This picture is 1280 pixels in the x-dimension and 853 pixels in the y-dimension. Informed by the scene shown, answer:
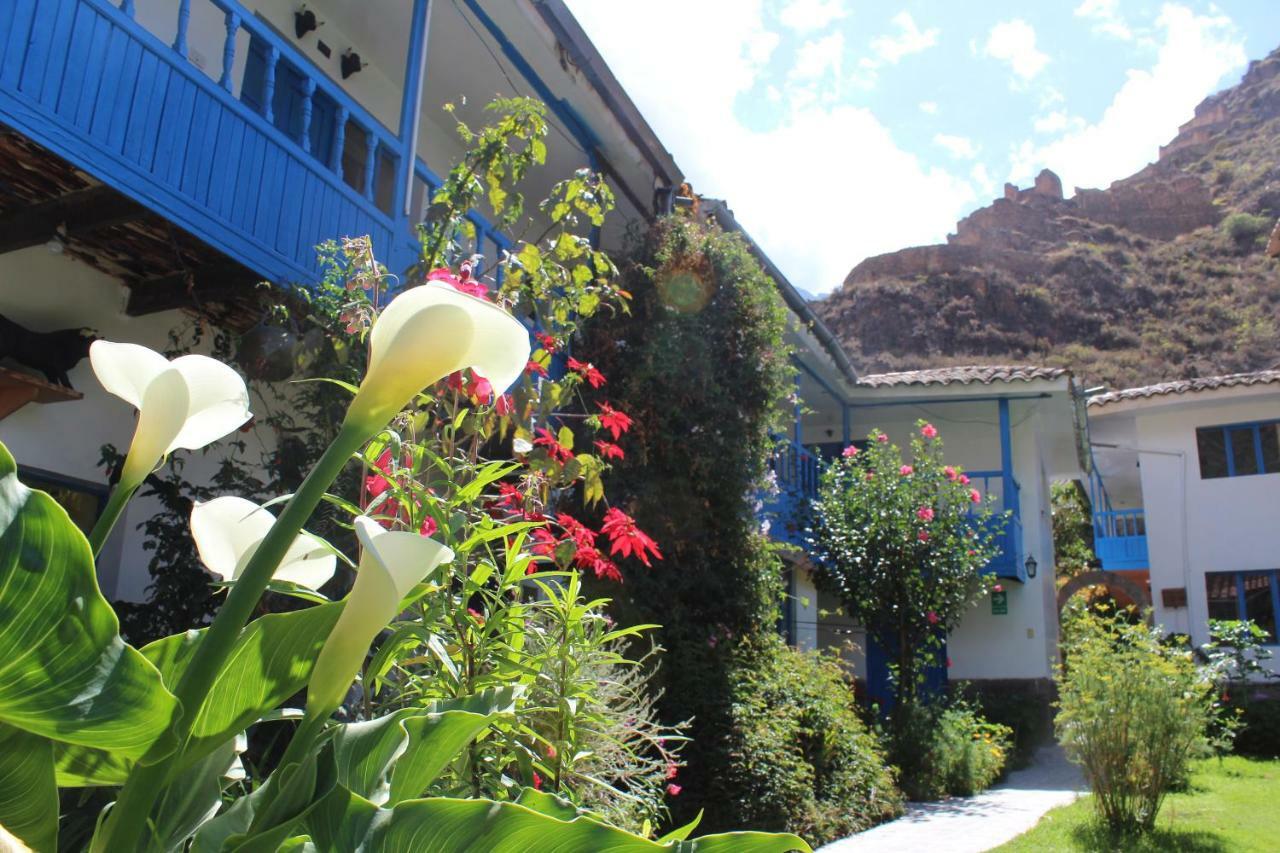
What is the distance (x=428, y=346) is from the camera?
89 cm

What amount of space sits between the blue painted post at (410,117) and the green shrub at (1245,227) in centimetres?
6011

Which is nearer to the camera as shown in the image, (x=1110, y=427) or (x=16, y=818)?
(x=16, y=818)

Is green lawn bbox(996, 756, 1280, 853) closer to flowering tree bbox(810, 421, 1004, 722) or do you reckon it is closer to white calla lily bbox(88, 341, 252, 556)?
flowering tree bbox(810, 421, 1004, 722)

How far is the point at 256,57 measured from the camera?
6.99 m

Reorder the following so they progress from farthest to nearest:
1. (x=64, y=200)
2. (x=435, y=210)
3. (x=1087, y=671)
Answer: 1. (x=1087, y=671)
2. (x=435, y=210)
3. (x=64, y=200)

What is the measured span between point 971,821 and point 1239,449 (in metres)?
12.1

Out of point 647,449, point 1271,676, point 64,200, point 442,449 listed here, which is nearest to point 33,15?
point 64,200

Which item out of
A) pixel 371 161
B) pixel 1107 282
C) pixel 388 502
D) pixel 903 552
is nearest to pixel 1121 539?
pixel 903 552

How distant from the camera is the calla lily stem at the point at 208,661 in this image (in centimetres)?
80

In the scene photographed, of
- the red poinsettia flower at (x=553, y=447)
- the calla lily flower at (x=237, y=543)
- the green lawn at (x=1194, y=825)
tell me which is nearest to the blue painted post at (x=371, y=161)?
the red poinsettia flower at (x=553, y=447)

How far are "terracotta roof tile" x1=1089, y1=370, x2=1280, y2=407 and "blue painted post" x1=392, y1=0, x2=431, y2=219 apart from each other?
14.8m

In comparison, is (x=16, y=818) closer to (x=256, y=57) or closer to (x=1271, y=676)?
(x=256, y=57)

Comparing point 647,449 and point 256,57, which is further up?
point 256,57

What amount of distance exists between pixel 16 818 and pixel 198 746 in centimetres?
15
